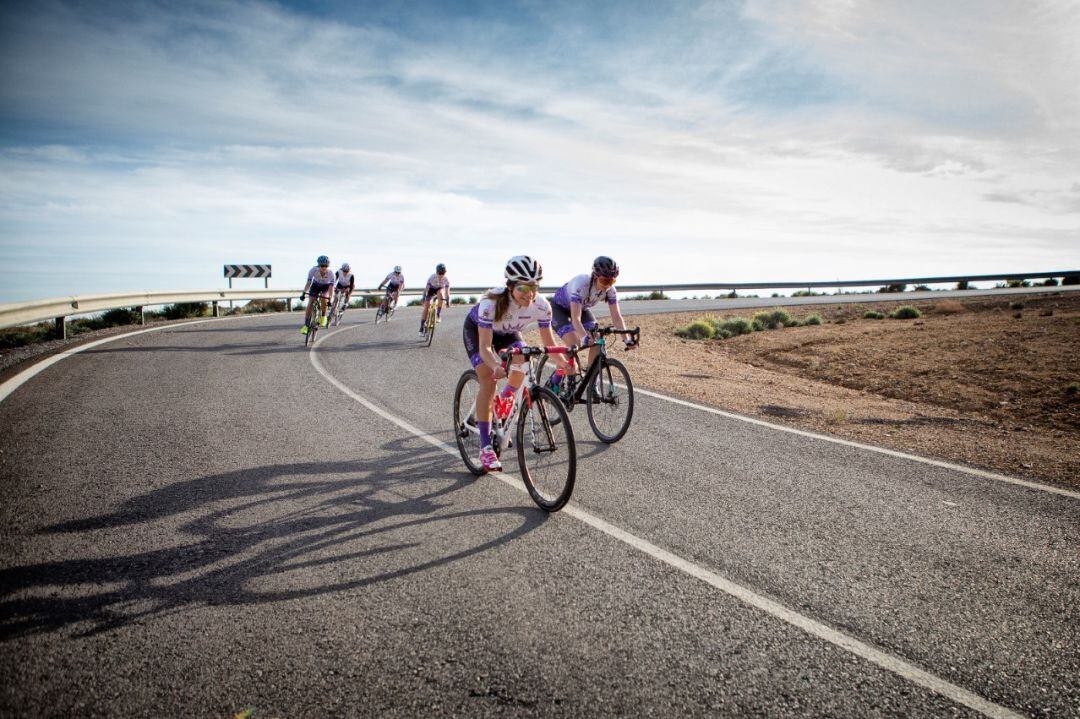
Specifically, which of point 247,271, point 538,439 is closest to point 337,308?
point 247,271

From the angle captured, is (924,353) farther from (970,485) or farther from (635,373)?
(970,485)

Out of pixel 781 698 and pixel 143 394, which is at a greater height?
pixel 143 394

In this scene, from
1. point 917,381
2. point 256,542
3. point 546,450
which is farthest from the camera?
point 917,381

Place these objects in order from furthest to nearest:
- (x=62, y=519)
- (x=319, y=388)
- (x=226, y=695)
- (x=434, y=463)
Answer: (x=319, y=388) < (x=434, y=463) < (x=62, y=519) < (x=226, y=695)

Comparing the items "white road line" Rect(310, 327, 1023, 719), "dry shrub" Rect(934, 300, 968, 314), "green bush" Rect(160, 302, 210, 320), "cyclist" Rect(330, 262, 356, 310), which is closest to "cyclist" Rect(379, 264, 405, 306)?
"cyclist" Rect(330, 262, 356, 310)

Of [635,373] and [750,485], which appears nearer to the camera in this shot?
[750,485]

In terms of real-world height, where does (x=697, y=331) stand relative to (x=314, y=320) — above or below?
below

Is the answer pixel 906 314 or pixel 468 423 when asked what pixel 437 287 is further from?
pixel 906 314

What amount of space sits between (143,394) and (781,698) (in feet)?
29.3

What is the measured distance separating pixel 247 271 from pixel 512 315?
29.6 m

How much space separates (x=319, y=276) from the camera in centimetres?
1562

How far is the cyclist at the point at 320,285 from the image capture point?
49.9 ft

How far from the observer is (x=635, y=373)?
11734 mm

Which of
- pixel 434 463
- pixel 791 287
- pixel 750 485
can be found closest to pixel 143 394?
pixel 434 463
